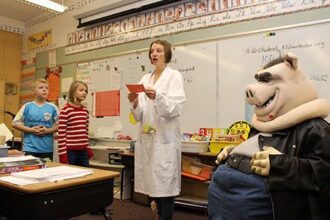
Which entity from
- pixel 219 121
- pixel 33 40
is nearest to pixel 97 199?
pixel 219 121

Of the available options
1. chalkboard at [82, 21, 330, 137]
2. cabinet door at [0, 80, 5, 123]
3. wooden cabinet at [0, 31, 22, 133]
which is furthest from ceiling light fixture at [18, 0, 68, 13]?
cabinet door at [0, 80, 5, 123]

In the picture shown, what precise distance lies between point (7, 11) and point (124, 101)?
2789 mm

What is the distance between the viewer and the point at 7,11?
5.00m

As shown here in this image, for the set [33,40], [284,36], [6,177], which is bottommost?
[6,177]

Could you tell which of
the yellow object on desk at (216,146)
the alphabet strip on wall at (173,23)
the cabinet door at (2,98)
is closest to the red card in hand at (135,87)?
the yellow object on desk at (216,146)

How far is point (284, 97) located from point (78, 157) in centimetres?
186

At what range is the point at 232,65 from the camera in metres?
2.93

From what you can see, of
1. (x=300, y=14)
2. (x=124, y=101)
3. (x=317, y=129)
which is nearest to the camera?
(x=317, y=129)

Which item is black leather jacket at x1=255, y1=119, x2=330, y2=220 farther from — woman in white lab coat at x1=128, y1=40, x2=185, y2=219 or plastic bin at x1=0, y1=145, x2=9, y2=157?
plastic bin at x1=0, y1=145, x2=9, y2=157

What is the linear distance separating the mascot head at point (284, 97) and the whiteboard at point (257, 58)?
1.20 m

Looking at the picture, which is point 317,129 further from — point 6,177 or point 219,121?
point 219,121

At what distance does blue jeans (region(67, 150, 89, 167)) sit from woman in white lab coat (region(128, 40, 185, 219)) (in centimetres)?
69

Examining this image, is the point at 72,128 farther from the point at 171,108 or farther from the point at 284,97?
→ the point at 284,97

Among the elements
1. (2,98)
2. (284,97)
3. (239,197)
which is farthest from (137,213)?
(2,98)
